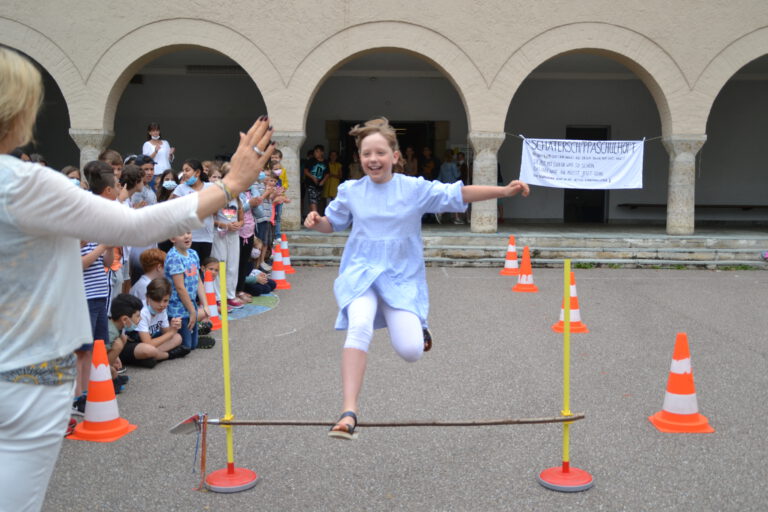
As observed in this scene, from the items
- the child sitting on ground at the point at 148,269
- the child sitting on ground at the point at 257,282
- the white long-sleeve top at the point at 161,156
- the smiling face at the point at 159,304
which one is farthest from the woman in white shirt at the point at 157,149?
the smiling face at the point at 159,304

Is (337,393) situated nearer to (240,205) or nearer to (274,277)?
(240,205)

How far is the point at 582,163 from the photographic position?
592 inches

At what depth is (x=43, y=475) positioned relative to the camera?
7.33 feet

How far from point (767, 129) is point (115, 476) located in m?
20.2

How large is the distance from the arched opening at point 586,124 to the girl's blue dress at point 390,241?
52.2ft

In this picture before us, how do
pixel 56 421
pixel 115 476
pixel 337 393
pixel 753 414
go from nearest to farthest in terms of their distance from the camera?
pixel 56 421 → pixel 115 476 → pixel 753 414 → pixel 337 393

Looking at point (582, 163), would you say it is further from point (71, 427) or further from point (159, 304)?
point (71, 427)

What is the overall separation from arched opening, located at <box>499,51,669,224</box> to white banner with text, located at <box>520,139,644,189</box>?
488 cm

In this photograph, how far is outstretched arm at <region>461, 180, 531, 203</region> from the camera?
13.3 feet

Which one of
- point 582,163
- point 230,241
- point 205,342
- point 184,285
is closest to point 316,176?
point 582,163

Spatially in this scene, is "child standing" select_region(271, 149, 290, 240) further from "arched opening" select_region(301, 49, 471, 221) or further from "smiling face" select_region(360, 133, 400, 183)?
"smiling face" select_region(360, 133, 400, 183)

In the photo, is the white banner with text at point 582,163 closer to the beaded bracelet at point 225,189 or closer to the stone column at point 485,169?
the stone column at point 485,169

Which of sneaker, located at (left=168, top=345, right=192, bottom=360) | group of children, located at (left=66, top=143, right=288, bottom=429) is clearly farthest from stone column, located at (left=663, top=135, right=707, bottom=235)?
sneaker, located at (left=168, top=345, right=192, bottom=360)

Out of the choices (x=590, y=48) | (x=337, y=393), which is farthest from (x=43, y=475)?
(x=590, y=48)
